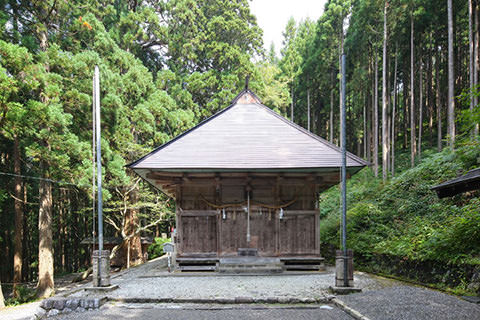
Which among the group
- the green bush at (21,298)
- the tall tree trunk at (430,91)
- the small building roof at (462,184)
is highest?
the tall tree trunk at (430,91)

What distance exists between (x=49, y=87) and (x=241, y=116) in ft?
22.8

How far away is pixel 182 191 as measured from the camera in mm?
8812

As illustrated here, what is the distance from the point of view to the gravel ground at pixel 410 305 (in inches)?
162

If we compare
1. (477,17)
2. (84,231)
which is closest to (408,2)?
(477,17)

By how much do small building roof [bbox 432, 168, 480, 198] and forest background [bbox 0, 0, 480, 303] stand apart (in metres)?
1.30

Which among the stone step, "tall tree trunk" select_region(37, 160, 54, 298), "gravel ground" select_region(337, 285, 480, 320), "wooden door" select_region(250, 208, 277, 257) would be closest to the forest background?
"tall tree trunk" select_region(37, 160, 54, 298)

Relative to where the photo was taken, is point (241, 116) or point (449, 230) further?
point (241, 116)

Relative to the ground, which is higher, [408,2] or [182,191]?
[408,2]

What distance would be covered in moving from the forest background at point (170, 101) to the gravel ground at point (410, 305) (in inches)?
39.3

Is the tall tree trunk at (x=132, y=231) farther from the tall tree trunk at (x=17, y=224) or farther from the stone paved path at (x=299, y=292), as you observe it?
the stone paved path at (x=299, y=292)

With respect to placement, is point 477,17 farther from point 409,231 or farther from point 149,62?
point 149,62

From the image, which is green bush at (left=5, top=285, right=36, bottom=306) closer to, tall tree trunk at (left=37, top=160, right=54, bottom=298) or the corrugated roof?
tall tree trunk at (left=37, top=160, right=54, bottom=298)

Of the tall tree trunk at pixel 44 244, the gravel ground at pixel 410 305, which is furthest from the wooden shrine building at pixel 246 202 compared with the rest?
the tall tree trunk at pixel 44 244

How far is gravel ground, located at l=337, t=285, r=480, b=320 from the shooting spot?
412 cm
